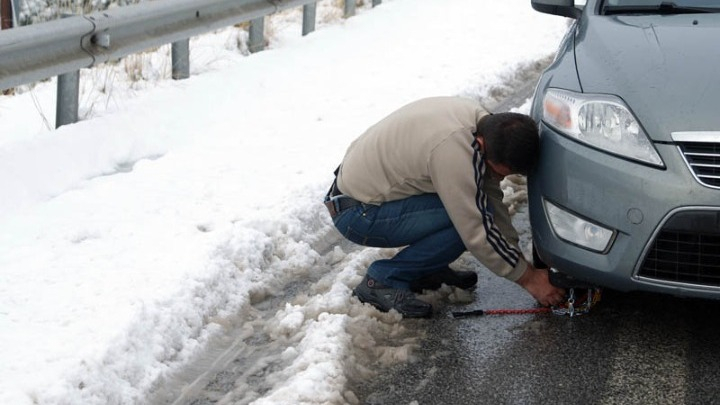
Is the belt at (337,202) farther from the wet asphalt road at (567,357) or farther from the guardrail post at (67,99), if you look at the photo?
the guardrail post at (67,99)

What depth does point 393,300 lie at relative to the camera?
4793 mm

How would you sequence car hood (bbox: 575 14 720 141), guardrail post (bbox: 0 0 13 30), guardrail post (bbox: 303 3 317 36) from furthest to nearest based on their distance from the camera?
guardrail post (bbox: 303 3 317 36) < guardrail post (bbox: 0 0 13 30) < car hood (bbox: 575 14 720 141)

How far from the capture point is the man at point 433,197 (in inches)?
Result: 176

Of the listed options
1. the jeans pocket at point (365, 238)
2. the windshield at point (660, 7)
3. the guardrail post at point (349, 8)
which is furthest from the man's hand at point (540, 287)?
the guardrail post at point (349, 8)

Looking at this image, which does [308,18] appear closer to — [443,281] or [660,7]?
[660,7]

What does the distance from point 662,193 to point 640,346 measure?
2.49 ft

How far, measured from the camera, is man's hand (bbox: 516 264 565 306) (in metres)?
4.63

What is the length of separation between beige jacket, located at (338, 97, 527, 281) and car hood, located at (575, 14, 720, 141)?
1.86 ft

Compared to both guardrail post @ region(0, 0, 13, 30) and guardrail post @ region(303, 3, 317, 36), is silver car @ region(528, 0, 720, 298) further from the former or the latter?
guardrail post @ region(303, 3, 317, 36)

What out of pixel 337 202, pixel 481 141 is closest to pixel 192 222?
pixel 337 202

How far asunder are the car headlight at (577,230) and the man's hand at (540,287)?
0.30 metres

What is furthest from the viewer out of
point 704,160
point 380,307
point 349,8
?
point 349,8

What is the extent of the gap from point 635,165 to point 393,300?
49.7 inches

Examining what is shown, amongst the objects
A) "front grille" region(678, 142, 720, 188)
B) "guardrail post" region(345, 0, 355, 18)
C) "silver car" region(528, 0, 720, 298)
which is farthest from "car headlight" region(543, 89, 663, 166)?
"guardrail post" region(345, 0, 355, 18)
